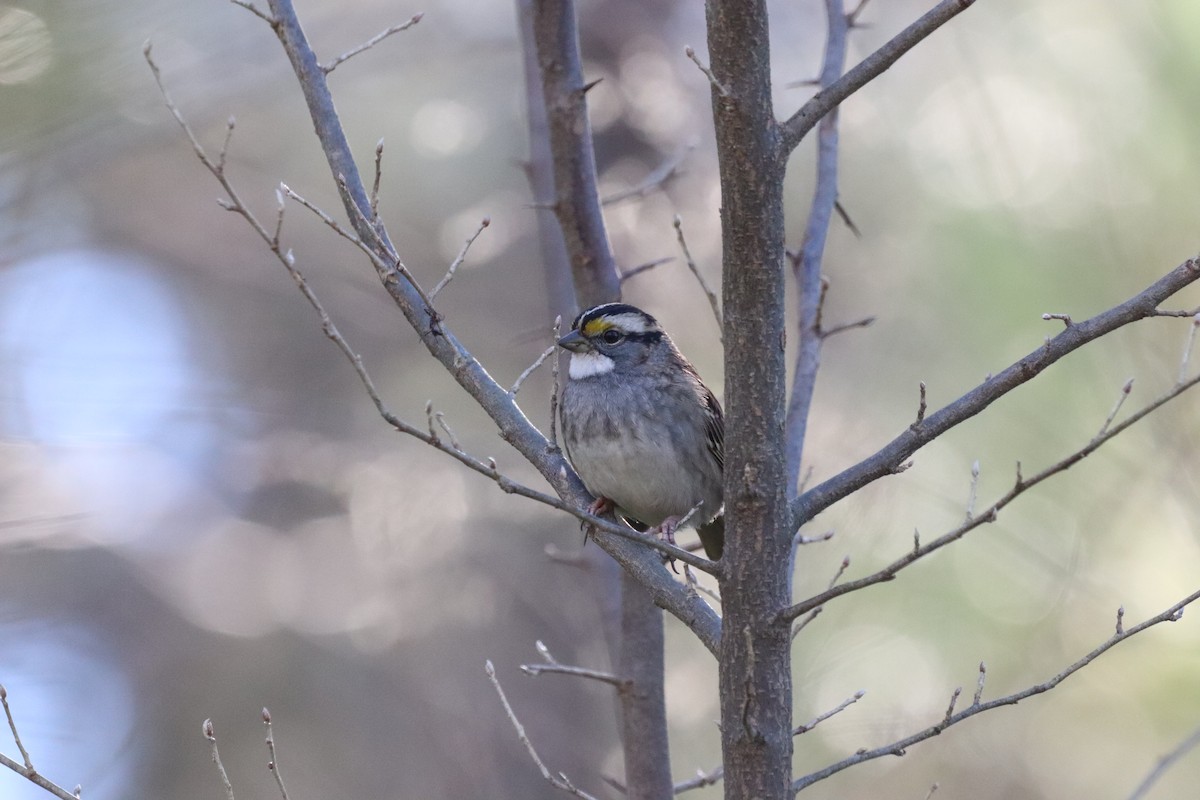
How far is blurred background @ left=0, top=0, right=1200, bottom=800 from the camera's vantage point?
7598 mm

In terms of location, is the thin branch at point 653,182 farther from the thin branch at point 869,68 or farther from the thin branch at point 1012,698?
the thin branch at point 1012,698

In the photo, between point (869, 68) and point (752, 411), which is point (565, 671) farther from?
point (869, 68)

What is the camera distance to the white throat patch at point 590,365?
534cm

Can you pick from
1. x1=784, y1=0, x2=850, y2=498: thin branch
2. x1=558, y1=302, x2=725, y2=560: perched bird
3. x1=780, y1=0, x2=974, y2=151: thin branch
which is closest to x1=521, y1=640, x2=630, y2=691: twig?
x1=558, y1=302, x2=725, y2=560: perched bird

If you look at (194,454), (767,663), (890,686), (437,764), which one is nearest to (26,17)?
(194,454)

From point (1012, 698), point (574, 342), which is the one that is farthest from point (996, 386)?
point (574, 342)

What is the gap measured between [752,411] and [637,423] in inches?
89.0

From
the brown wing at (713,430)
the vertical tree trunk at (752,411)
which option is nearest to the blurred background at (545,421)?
the brown wing at (713,430)

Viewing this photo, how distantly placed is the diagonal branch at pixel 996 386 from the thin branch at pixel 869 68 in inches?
28.6

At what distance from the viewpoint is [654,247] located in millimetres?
8203

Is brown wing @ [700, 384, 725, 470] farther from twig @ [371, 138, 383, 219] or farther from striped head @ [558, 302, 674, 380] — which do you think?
twig @ [371, 138, 383, 219]

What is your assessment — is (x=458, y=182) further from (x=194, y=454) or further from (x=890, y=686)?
(x=890, y=686)

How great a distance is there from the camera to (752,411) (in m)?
2.90

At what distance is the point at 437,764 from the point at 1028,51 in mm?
6844
